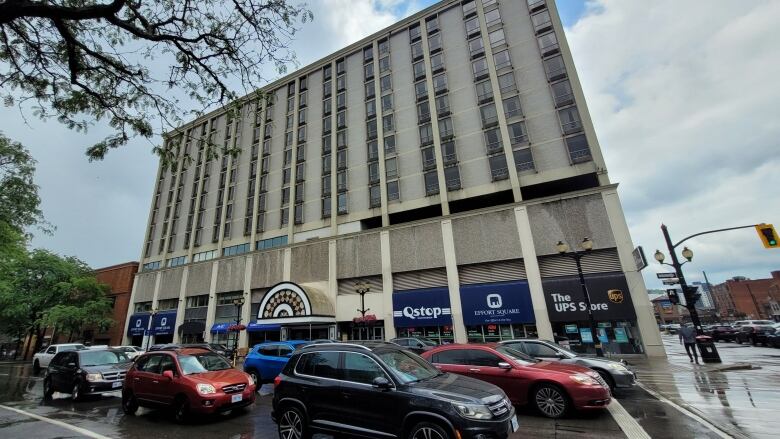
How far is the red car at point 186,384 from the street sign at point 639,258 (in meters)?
20.7

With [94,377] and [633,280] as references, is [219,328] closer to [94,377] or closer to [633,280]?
[94,377]

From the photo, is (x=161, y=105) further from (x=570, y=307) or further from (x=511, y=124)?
(x=511, y=124)

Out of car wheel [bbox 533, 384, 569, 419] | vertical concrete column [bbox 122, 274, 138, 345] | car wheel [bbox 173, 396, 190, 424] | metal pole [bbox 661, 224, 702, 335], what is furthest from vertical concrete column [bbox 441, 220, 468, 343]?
vertical concrete column [bbox 122, 274, 138, 345]

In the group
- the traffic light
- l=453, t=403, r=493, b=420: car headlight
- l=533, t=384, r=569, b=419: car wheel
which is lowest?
l=533, t=384, r=569, b=419: car wheel

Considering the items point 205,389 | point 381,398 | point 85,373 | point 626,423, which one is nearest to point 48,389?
point 85,373

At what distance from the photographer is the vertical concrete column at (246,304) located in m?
31.7

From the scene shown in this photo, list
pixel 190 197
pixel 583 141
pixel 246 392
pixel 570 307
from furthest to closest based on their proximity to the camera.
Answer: pixel 190 197 < pixel 583 141 < pixel 570 307 < pixel 246 392

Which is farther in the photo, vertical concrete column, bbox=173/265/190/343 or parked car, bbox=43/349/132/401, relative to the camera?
vertical concrete column, bbox=173/265/190/343

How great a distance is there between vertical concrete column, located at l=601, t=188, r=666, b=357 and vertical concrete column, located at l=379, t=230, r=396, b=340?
1616 cm

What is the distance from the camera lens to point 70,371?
11383 millimetres

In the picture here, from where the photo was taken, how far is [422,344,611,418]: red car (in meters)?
6.88

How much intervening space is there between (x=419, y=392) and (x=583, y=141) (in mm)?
25358

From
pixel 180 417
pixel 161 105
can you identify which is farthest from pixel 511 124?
pixel 180 417

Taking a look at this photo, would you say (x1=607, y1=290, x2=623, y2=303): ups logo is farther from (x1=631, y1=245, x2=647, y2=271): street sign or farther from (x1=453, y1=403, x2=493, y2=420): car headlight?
Answer: (x1=453, y1=403, x2=493, y2=420): car headlight
